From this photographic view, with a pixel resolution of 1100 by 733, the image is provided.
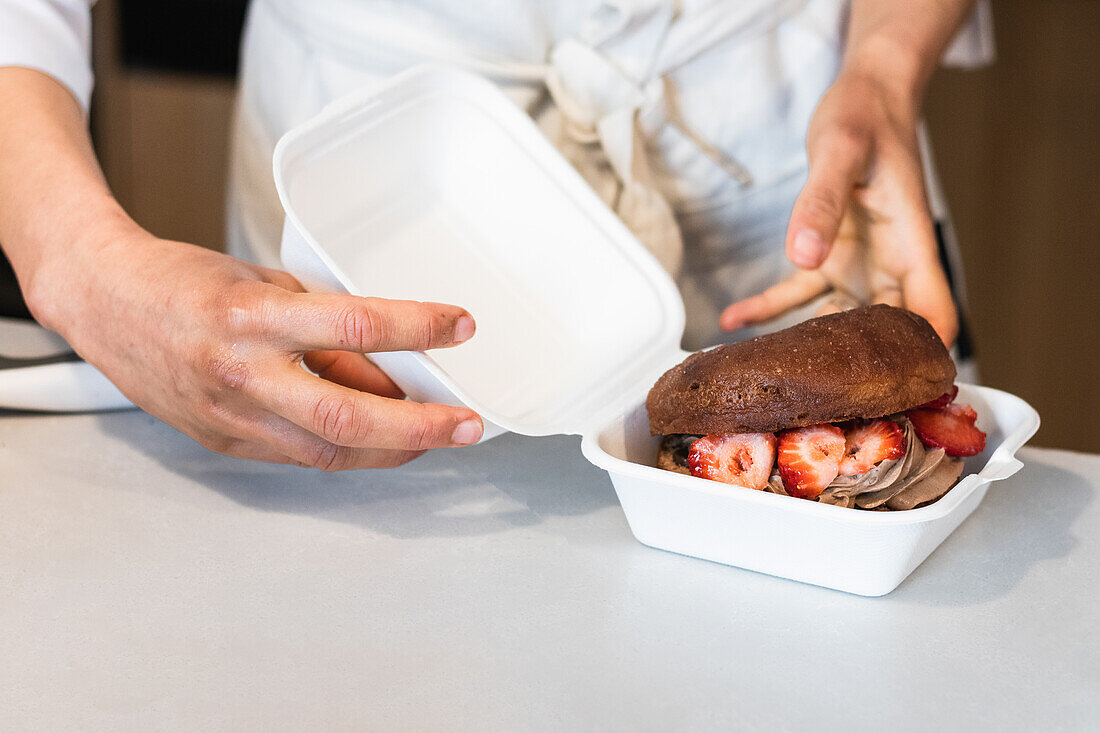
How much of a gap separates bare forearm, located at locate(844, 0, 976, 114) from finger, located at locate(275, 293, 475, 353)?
2.02ft

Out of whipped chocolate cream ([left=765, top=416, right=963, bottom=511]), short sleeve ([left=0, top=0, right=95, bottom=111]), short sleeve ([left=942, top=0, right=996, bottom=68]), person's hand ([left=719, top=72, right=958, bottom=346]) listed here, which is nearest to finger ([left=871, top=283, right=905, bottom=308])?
person's hand ([left=719, top=72, right=958, bottom=346])

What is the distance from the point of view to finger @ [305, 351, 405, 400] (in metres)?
0.81

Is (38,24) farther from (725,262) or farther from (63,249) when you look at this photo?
(725,262)

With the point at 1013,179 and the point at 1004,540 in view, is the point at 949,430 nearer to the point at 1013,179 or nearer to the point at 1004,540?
the point at 1004,540

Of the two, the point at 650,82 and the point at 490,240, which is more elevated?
the point at 650,82

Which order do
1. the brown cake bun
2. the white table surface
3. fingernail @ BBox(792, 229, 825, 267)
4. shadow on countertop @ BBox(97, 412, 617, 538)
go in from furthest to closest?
fingernail @ BBox(792, 229, 825, 267), shadow on countertop @ BBox(97, 412, 617, 538), the brown cake bun, the white table surface

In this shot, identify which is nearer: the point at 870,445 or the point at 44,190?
the point at 870,445

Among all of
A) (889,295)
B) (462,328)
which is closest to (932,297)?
(889,295)

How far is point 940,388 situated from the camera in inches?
27.3

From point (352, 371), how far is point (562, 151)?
377mm

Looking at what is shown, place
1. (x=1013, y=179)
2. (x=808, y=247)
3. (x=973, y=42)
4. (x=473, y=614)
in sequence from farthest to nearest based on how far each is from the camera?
(x=1013, y=179)
(x=973, y=42)
(x=808, y=247)
(x=473, y=614)

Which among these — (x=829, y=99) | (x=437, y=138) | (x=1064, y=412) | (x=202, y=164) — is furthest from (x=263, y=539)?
(x=1064, y=412)

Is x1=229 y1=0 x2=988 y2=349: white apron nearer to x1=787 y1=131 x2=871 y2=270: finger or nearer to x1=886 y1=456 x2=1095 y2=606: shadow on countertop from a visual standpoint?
x1=787 y1=131 x2=871 y2=270: finger

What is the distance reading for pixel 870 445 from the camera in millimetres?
661
